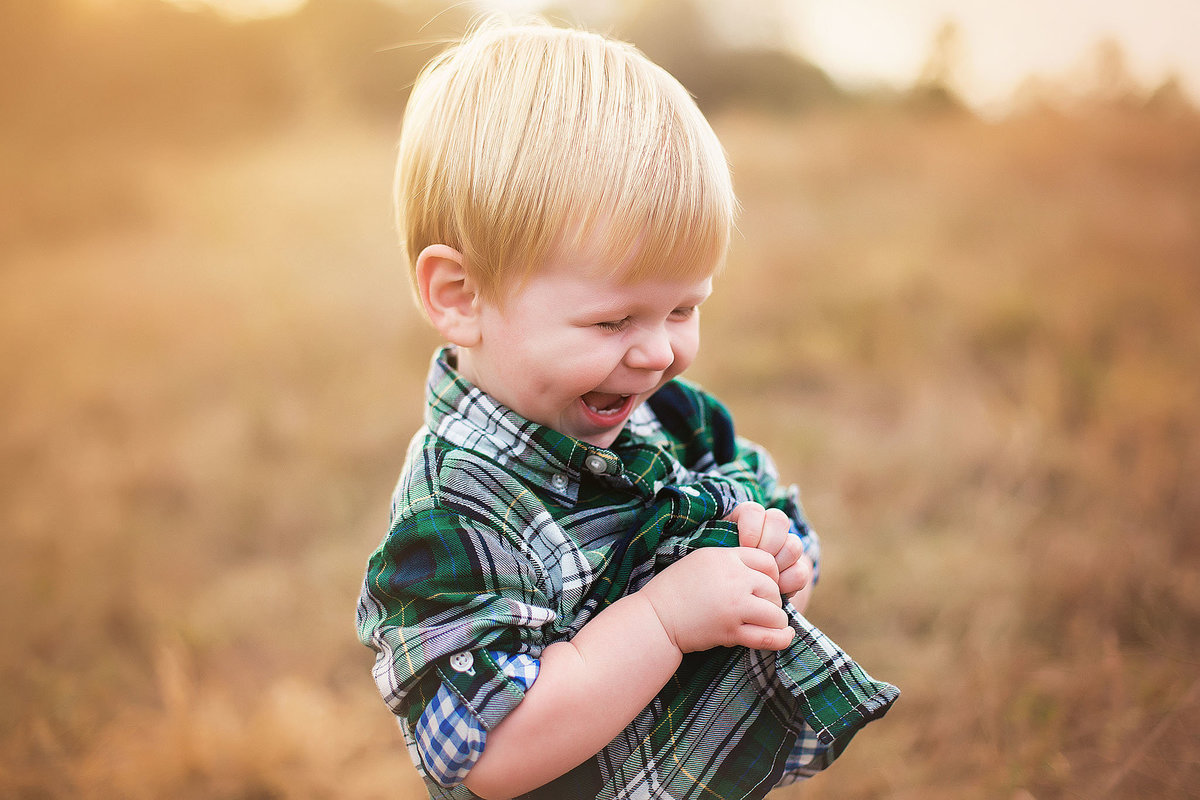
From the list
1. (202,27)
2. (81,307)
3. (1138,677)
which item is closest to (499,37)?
(1138,677)

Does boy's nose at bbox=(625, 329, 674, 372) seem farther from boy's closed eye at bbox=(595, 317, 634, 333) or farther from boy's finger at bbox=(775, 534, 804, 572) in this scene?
boy's finger at bbox=(775, 534, 804, 572)

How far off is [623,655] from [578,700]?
67mm

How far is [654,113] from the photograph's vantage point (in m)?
0.96

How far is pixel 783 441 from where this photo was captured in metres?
3.15

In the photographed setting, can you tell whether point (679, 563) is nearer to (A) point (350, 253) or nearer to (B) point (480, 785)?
(B) point (480, 785)

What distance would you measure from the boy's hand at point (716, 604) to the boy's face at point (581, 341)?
215mm

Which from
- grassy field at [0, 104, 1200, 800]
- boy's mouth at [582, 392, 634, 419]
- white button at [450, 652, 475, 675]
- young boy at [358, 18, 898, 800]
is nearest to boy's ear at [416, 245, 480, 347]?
young boy at [358, 18, 898, 800]

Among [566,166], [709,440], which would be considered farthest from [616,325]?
[709,440]

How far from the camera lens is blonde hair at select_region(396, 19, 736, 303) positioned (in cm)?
91

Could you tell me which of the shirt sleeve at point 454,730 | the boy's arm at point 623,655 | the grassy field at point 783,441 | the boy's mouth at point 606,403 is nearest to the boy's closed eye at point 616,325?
the boy's mouth at point 606,403

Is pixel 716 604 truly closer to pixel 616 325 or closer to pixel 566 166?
pixel 616 325

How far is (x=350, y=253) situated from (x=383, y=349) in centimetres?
126

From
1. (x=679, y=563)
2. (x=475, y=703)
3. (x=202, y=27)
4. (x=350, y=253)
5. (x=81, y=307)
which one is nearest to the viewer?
(x=475, y=703)

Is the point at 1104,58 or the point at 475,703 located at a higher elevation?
the point at 1104,58
